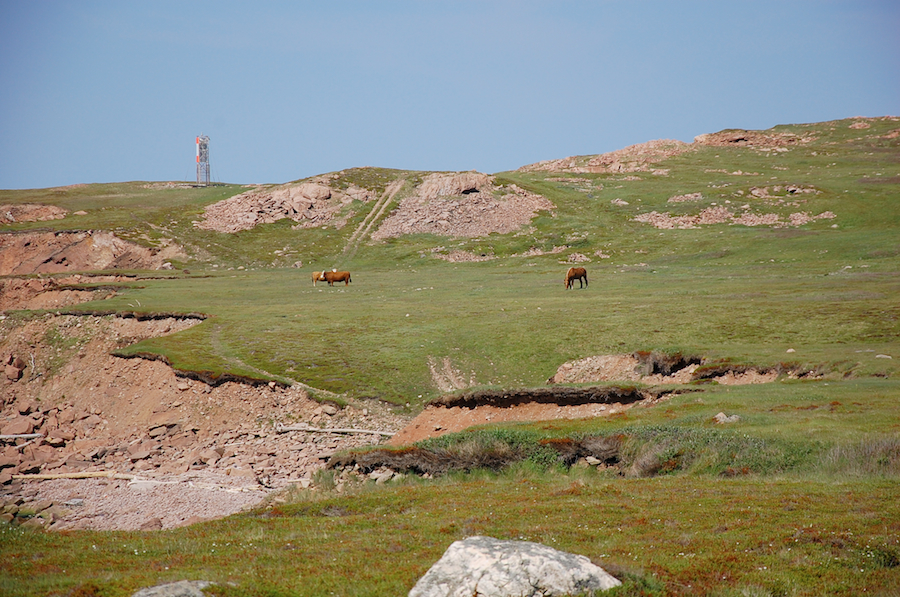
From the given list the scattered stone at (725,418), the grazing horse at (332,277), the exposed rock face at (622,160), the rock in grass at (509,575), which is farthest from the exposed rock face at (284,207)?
the rock in grass at (509,575)

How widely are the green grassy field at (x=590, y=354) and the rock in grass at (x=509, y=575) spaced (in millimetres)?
862

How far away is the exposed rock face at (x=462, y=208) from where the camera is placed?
348ft

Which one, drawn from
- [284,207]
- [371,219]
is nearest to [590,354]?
[371,219]

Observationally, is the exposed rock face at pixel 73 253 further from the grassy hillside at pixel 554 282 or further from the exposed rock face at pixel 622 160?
the exposed rock face at pixel 622 160

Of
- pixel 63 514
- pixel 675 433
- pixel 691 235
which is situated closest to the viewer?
pixel 675 433

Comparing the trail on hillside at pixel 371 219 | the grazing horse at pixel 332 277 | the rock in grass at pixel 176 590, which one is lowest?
the rock in grass at pixel 176 590

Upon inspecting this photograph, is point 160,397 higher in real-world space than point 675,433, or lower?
lower

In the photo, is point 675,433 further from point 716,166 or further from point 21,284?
point 716,166

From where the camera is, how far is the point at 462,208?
111562 millimetres

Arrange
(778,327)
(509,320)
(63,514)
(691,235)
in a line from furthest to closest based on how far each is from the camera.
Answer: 1. (691,235)
2. (509,320)
3. (778,327)
4. (63,514)

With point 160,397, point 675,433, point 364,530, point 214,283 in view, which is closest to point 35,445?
point 160,397

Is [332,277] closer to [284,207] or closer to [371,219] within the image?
[371,219]

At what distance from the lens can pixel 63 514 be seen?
2644cm

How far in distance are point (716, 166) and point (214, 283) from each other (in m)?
Answer: 101
